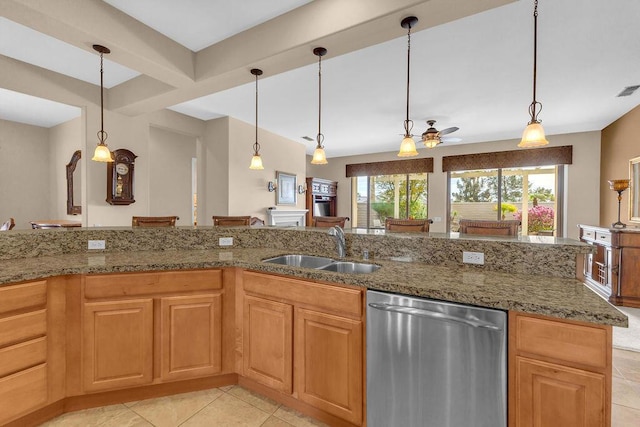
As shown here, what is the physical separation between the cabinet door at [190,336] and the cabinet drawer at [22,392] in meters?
0.59

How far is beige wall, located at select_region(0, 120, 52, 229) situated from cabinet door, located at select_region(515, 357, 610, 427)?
309 inches

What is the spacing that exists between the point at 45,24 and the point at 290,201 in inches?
182

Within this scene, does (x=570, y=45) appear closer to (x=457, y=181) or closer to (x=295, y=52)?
(x=295, y=52)

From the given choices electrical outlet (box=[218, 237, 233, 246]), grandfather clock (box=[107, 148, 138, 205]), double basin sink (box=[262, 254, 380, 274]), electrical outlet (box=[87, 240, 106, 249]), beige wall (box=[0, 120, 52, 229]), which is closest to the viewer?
double basin sink (box=[262, 254, 380, 274])

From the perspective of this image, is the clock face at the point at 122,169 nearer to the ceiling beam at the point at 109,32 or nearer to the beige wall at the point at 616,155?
the ceiling beam at the point at 109,32

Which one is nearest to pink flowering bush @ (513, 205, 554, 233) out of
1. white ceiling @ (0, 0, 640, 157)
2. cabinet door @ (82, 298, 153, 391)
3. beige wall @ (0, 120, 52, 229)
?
white ceiling @ (0, 0, 640, 157)

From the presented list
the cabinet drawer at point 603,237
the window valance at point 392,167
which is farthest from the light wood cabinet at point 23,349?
the window valance at point 392,167

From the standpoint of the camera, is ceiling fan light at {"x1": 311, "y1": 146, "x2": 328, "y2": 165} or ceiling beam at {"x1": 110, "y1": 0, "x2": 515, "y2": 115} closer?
ceiling beam at {"x1": 110, "y1": 0, "x2": 515, "y2": 115}

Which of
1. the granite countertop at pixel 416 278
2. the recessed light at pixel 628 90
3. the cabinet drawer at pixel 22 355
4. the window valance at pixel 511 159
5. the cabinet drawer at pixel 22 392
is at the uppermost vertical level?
the recessed light at pixel 628 90

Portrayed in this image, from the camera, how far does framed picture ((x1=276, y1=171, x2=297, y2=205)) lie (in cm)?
601

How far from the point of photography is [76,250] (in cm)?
212

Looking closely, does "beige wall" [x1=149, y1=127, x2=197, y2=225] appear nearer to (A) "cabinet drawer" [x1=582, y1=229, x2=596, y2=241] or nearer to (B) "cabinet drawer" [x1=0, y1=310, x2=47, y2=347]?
(B) "cabinet drawer" [x1=0, y1=310, x2=47, y2=347]

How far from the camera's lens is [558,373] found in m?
1.08

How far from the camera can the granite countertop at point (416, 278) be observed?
1.11m
